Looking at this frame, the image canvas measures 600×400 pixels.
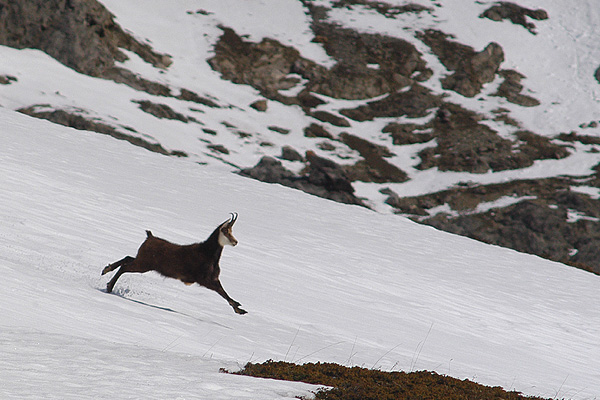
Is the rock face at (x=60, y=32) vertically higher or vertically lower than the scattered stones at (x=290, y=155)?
higher

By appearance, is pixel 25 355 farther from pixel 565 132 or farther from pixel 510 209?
pixel 565 132

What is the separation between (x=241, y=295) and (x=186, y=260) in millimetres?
2806

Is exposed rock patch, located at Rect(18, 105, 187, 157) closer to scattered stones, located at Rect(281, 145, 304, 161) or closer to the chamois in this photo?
scattered stones, located at Rect(281, 145, 304, 161)

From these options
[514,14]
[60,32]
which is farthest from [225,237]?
[514,14]

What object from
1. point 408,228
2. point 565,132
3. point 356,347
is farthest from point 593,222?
point 356,347

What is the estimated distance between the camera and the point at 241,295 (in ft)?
41.2

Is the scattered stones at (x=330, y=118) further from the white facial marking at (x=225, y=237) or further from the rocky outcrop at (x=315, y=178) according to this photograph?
the white facial marking at (x=225, y=237)

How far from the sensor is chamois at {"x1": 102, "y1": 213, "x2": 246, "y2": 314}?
9.95 m

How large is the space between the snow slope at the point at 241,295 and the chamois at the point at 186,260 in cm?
58

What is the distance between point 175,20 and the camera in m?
95.3

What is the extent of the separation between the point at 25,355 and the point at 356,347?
6.39 metres

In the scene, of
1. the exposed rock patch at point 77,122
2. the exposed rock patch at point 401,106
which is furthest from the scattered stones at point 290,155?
the exposed rock patch at point 401,106

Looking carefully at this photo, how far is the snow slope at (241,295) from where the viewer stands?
6113mm

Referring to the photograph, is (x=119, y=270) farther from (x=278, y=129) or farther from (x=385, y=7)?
(x=385, y=7)
